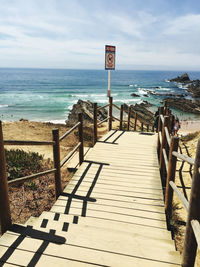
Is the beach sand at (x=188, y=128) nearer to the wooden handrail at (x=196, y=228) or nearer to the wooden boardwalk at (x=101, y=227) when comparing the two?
the wooden boardwalk at (x=101, y=227)

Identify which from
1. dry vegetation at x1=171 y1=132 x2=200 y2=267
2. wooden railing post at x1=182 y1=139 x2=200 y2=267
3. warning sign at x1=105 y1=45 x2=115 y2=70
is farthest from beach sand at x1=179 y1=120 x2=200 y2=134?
wooden railing post at x1=182 y1=139 x2=200 y2=267

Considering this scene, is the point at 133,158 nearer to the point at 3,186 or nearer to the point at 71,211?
the point at 71,211

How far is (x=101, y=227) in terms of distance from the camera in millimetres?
3039

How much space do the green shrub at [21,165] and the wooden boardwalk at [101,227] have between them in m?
1.77

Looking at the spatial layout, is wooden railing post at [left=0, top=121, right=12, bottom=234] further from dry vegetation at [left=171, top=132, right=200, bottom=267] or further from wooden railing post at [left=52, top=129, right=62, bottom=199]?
dry vegetation at [left=171, top=132, right=200, bottom=267]

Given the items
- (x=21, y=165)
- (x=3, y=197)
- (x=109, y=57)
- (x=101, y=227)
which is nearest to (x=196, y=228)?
(x=101, y=227)

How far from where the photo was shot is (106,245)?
255cm

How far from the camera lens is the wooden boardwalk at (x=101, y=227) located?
233 centimetres

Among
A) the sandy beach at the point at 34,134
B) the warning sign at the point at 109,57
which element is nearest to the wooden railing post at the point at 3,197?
the sandy beach at the point at 34,134

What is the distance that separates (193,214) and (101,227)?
1.36m

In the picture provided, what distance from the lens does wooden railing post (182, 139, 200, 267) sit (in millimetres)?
2074

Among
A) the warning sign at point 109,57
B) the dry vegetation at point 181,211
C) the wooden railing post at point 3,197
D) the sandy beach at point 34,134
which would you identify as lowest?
the dry vegetation at point 181,211

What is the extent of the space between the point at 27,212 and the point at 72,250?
2.30 metres

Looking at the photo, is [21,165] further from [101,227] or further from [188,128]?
[188,128]
